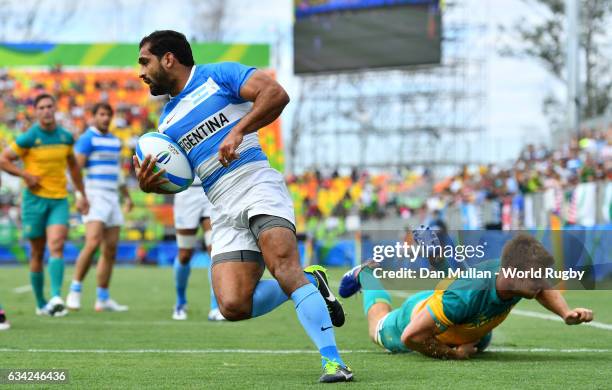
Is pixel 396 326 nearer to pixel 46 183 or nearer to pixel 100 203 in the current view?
pixel 46 183

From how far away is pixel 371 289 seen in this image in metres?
7.43

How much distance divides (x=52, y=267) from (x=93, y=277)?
929cm

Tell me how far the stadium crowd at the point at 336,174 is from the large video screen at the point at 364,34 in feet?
13.9

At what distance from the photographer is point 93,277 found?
20.1 m

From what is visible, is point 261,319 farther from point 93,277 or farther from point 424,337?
point 93,277

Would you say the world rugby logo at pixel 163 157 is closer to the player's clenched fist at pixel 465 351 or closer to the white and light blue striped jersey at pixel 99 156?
the player's clenched fist at pixel 465 351

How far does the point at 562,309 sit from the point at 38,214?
250 inches

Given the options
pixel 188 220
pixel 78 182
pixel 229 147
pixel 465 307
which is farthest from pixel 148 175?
pixel 78 182

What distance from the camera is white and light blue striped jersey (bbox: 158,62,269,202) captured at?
19.5ft

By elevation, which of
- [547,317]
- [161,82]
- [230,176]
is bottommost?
[547,317]

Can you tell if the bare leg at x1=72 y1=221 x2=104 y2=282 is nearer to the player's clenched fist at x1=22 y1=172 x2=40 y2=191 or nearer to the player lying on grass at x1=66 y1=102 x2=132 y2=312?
the player lying on grass at x1=66 y1=102 x2=132 y2=312

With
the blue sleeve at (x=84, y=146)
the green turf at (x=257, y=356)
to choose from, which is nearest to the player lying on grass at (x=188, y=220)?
the green turf at (x=257, y=356)

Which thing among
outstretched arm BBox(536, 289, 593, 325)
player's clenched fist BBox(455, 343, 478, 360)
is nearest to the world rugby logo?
player's clenched fist BBox(455, 343, 478, 360)

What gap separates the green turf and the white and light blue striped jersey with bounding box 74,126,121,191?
1528mm
